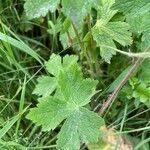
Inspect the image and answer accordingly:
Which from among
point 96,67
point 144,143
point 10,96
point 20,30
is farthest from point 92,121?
point 20,30

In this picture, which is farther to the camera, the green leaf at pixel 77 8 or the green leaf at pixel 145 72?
the green leaf at pixel 145 72

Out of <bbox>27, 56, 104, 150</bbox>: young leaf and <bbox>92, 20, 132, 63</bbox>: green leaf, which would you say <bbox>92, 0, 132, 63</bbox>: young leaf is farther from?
<bbox>27, 56, 104, 150</bbox>: young leaf

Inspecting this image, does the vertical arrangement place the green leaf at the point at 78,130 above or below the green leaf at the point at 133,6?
below

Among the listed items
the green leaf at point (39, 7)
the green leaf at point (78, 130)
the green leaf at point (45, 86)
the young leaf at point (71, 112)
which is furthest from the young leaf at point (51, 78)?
the green leaf at point (39, 7)

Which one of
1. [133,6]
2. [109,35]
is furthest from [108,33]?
[133,6]

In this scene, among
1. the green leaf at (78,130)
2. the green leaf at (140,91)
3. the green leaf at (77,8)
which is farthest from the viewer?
the green leaf at (140,91)

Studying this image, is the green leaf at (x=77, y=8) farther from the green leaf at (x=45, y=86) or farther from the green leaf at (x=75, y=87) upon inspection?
the green leaf at (x=45, y=86)

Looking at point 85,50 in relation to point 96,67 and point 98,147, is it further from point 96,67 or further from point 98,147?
point 98,147
